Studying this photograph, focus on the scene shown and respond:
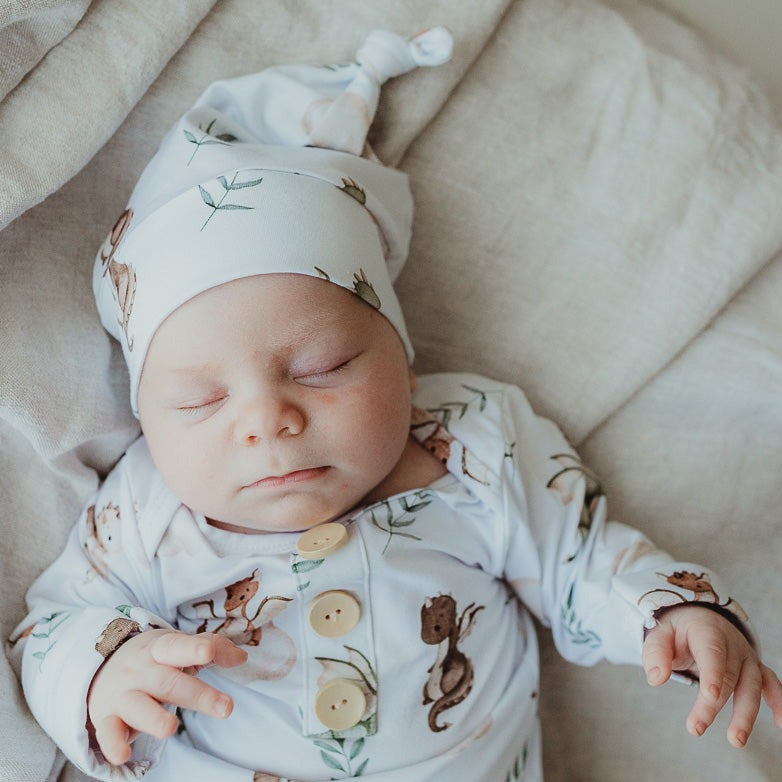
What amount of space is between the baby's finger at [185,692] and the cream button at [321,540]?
0.20 m

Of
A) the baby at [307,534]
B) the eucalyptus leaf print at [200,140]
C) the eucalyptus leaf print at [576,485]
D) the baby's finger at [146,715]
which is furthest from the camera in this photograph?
the eucalyptus leaf print at [576,485]

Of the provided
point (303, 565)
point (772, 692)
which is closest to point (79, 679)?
point (303, 565)

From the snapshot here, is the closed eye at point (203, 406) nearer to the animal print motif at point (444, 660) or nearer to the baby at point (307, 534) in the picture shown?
the baby at point (307, 534)

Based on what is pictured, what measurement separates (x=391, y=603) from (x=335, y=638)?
0.26ft

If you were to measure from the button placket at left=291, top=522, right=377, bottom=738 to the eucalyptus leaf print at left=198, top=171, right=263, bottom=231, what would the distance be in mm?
395

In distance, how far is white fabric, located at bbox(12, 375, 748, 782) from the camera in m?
1.10

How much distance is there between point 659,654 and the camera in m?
0.98

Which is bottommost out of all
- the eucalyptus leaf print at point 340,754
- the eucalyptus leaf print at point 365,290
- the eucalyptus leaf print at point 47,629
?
the eucalyptus leaf print at point 47,629

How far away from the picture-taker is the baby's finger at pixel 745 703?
0.96 m

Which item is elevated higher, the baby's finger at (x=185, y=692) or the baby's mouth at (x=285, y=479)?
the baby's mouth at (x=285, y=479)

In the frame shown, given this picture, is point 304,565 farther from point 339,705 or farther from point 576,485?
point 576,485

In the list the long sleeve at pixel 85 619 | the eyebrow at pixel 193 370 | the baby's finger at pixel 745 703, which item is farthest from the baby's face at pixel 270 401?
the baby's finger at pixel 745 703

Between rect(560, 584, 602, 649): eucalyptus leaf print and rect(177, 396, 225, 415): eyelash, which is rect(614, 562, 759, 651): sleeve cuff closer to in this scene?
rect(560, 584, 602, 649): eucalyptus leaf print

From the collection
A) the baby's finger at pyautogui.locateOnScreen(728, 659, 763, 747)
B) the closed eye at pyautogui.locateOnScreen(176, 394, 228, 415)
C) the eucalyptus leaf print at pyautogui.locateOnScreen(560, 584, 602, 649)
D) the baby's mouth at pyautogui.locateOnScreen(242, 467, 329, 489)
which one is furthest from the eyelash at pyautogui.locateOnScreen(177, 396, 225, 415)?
the baby's finger at pyautogui.locateOnScreen(728, 659, 763, 747)
